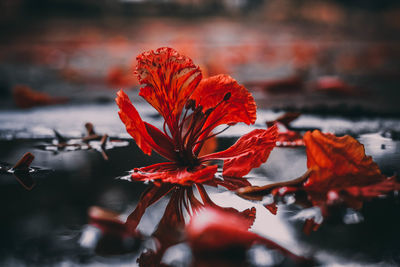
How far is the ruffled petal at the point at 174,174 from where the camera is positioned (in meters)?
0.59

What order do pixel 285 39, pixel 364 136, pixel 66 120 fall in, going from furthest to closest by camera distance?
pixel 285 39
pixel 66 120
pixel 364 136

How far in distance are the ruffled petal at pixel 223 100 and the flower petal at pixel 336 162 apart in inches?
5.6

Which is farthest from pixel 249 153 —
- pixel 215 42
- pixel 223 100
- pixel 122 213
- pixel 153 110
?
pixel 215 42

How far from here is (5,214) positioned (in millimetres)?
536

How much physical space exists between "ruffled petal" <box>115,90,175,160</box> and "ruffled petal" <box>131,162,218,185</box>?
0.03m

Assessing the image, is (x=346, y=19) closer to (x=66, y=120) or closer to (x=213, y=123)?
(x=66, y=120)

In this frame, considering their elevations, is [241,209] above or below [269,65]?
above

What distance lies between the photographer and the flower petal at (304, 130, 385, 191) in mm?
560

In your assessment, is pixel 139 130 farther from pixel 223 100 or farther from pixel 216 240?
pixel 216 240

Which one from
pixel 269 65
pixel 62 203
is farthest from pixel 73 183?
pixel 269 65

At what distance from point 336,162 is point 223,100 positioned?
0.63 feet

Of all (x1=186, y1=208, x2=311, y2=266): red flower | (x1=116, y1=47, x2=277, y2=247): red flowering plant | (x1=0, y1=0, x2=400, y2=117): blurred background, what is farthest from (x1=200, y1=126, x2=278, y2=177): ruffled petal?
(x1=0, y1=0, x2=400, y2=117): blurred background

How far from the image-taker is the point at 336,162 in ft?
1.87

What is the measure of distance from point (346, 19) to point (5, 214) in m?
6.23
